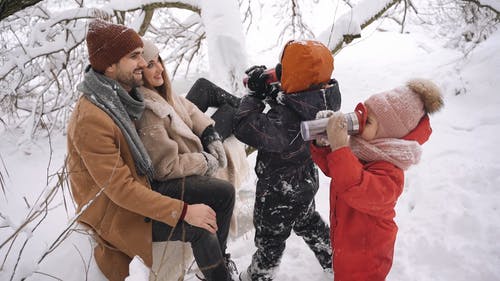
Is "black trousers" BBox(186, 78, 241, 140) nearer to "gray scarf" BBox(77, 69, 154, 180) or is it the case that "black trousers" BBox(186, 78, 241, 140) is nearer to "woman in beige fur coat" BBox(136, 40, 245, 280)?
"woman in beige fur coat" BBox(136, 40, 245, 280)

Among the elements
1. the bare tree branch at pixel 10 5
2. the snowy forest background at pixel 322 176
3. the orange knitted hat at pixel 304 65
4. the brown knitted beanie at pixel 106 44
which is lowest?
the snowy forest background at pixel 322 176

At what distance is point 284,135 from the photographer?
1542 millimetres

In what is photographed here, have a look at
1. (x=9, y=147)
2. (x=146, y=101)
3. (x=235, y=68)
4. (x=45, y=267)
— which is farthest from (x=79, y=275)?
(x=9, y=147)

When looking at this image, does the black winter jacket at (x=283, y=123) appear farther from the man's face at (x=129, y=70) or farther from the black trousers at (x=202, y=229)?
the man's face at (x=129, y=70)

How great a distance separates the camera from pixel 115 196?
1.40 meters

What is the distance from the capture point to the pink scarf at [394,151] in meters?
1.26

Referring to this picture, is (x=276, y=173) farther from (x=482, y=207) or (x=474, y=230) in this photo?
(x=482, y=207)

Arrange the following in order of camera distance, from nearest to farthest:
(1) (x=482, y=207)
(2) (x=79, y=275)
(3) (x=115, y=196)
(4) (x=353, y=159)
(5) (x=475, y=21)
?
1. (4) (x=353, y=159)
2. (3) (x=115, y=196)
3. (2) (x=79, y=275)
4. (1) (x=482, y=207)
5. (5) (x=475, y=21)

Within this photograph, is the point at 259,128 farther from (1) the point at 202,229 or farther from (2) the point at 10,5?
(2) the point at 10,5

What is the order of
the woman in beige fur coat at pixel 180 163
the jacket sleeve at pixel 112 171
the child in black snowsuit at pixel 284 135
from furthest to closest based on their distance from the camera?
the woman in beige fur coat at pixel 180 163, the child in black snowsuit at pixel 284 135, the jacket sleeve at pixel 112 171

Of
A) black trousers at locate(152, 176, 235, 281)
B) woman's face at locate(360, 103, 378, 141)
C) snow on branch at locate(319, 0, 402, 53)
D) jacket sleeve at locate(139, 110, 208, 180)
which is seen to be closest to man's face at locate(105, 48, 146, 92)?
jacket sleeve at locate(139, 110, 208, 180)

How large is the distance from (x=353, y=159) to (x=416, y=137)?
0.30 metres

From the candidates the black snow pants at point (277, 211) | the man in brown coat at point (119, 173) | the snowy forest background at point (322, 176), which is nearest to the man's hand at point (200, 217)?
the man in brown coat at point (119, 173)

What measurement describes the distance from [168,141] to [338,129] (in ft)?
2.61
